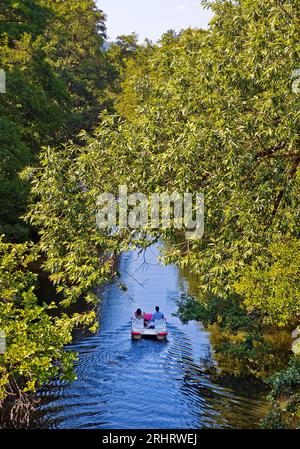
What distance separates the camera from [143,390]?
2114 centimetres

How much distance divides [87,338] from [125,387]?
19.9ft

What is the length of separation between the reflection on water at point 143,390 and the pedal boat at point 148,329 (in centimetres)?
39

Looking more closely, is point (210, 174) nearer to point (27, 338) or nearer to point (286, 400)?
point (27, 338)

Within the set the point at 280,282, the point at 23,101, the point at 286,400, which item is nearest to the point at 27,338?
the point at 280,282

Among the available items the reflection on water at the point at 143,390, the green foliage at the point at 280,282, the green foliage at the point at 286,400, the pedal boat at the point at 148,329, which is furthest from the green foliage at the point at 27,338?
the pedal boat at the point at 148,329

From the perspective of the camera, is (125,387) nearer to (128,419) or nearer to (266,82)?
(128,419)

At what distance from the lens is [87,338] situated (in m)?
27.0

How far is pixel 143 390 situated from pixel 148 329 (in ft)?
20.5

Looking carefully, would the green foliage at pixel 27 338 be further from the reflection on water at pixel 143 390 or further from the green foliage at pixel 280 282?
the green foliage at pixel 280 282

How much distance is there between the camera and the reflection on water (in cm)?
1873

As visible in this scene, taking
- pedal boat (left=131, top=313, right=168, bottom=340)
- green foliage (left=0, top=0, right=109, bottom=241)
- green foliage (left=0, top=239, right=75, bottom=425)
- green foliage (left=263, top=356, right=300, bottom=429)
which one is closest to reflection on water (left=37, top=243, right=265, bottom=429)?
pedal boat (left=131, top=313, right=168, bottom=340)

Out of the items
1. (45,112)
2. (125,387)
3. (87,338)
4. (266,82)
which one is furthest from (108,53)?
(266,82)

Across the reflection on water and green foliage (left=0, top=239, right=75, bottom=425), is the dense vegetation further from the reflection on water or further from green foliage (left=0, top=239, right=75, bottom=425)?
the reflection on water

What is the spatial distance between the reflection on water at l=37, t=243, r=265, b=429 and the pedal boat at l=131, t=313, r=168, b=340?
391 millimetres
